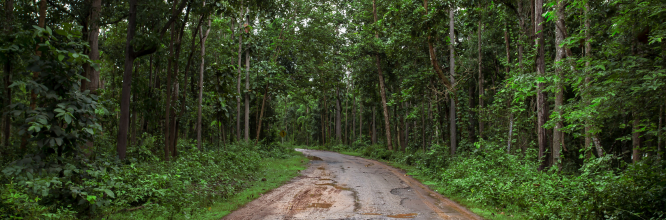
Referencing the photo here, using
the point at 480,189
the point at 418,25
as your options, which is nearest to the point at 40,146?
the point at 480,189

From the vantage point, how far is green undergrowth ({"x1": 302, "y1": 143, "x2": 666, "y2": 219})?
5668 mm

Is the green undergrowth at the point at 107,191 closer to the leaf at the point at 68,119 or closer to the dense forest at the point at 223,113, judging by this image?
the dense forest at the point at 223,113

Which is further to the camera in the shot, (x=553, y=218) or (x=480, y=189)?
(x=480, y=189)

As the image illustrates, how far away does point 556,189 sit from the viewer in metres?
7.65

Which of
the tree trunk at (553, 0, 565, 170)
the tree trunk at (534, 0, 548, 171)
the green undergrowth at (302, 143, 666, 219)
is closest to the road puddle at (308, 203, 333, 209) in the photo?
the green undergrowth at (302, 143, 666, 219)

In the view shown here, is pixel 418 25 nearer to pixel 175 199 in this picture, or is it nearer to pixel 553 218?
pixel 553 218

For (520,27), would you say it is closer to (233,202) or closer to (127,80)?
(233,202)

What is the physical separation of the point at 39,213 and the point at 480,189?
362 inches

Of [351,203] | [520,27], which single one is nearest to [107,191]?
[351,203]

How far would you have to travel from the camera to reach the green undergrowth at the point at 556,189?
5.67 metres

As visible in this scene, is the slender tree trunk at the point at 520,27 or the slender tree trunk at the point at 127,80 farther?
the slender tree trunk at the point at 520,27

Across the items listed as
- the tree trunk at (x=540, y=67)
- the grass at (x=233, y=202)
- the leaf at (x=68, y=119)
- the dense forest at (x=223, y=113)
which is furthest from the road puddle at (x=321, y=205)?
the tree trunk at (x=540, y=67)

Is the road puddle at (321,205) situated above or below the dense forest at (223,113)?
below

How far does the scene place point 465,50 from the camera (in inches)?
948
